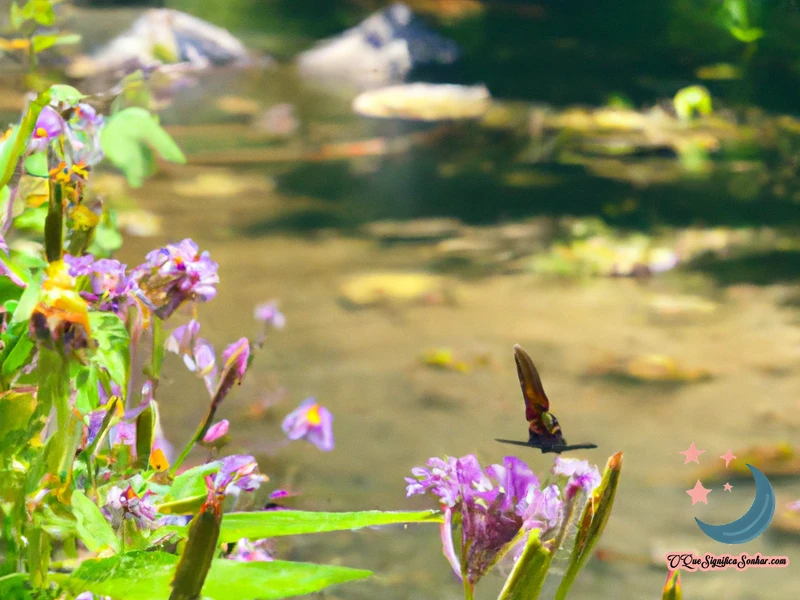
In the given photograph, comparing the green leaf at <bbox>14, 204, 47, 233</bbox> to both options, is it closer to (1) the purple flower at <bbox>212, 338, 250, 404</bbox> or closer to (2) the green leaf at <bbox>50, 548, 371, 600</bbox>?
(1) the purple flower at <bbox>212, 338, 250, 404</bbox>

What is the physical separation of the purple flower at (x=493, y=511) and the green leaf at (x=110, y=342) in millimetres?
217

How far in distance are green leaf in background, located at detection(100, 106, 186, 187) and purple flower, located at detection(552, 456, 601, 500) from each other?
41 centimetres

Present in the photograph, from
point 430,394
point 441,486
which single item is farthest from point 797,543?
point 441,486

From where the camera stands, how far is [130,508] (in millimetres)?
673

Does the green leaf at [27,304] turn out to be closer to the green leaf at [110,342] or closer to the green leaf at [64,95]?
the green leaf at [110,342]

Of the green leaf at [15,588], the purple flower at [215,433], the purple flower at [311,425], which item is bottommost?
the purple flower at [311,425]

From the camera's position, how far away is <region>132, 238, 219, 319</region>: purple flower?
71 centimetres

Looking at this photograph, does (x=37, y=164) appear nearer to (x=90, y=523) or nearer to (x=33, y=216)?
(x=33, y=216)

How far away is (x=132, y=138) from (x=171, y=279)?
190 mm

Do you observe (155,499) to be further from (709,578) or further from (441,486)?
(709,578)

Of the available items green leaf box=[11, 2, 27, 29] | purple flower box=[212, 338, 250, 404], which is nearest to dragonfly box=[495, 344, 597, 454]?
purple flower box=[212, 338, 250, 404]

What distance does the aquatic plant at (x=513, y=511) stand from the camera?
648 mm

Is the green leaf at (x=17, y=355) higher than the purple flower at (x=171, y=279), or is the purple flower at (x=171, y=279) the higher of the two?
the purple flower at (x=171, y=279)

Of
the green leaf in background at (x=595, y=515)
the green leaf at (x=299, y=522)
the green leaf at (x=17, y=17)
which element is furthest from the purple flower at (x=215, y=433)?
the green leaf at (x=17, y=17)
